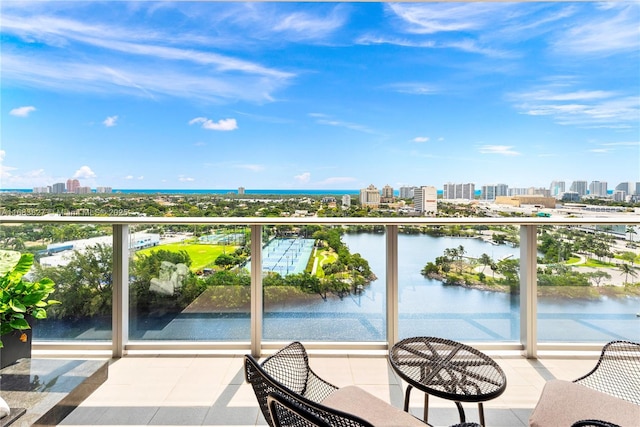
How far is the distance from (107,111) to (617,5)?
5165 millimetres

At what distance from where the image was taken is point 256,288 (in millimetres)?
2900

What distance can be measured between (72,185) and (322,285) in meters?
2.66

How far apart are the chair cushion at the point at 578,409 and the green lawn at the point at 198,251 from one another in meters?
2.42

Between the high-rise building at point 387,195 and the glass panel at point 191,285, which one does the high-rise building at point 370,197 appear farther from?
the glass panel at point 191,285

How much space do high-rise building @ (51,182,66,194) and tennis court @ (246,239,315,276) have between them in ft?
6.44

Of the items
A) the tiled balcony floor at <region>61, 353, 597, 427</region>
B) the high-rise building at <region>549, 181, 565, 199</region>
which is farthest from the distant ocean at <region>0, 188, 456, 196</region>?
the tiled balcony floor at <region>61, 353, 597, 427</region>


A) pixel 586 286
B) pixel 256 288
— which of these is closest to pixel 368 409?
pixel 256 288

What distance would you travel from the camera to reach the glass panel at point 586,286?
113 inches

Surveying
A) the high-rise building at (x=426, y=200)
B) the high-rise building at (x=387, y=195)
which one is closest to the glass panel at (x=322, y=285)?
the high-rise building at (x=387, y=195)

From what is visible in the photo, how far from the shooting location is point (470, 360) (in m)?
1.72

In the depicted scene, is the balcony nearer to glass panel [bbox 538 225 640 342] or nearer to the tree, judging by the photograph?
glass panel [bbox 538 225 640 342]

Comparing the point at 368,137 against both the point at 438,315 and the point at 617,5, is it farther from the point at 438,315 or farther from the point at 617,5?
the point at 617,5

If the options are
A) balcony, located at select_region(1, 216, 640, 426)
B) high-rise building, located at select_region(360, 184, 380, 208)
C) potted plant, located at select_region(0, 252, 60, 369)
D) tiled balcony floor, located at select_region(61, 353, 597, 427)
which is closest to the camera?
tiled balcony floor, located at select_region(61, 353, 597, 427)

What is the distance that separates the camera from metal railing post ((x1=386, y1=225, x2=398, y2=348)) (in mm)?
2863
